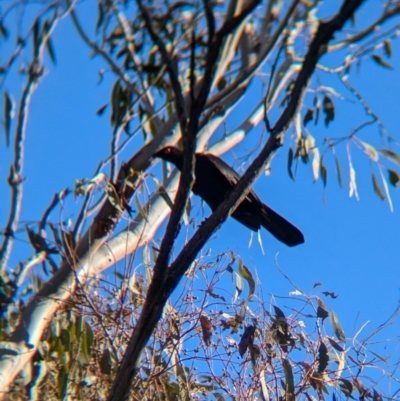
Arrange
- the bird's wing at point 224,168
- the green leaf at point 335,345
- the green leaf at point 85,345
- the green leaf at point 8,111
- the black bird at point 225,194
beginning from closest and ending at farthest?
the green leaf at point 335,345 < the green leaf at point 85,345 < the green leaf at point 8,111 < the black bird at point 225,194 < the bird's wing at point 224,168

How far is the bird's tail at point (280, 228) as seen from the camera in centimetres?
386

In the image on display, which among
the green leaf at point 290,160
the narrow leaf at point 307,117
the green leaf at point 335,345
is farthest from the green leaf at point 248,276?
the narrow leaf at point 307,117

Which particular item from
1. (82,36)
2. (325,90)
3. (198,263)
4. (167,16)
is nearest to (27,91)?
(82,36)

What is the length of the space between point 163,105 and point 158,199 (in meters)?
0.74

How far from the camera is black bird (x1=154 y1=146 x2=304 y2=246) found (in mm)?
3895

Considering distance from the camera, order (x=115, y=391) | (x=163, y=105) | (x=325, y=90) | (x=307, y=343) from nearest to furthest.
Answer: (x=115, y=391), (x=307, y=343), (x=163, y=105), (x=325, y=90)

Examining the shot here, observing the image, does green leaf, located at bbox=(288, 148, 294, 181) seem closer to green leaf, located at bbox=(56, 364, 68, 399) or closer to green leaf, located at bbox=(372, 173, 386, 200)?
green leaf, located at bbox=(372, 173, 386, 200)

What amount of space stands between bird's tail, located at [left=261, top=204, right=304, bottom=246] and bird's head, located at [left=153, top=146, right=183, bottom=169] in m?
0.55

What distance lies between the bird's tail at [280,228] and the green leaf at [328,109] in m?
1.06

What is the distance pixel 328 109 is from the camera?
15.6ft

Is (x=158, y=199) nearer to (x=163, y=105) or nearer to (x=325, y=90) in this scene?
(x=163, y=105)

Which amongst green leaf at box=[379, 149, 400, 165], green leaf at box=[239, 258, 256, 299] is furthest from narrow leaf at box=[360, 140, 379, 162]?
green leaf at box=[239, 258, 256, 299]

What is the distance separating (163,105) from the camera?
4.16 meters

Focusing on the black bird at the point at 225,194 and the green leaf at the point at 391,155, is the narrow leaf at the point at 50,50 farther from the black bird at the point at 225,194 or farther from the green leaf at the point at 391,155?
the green leaf at the point at 391,155
